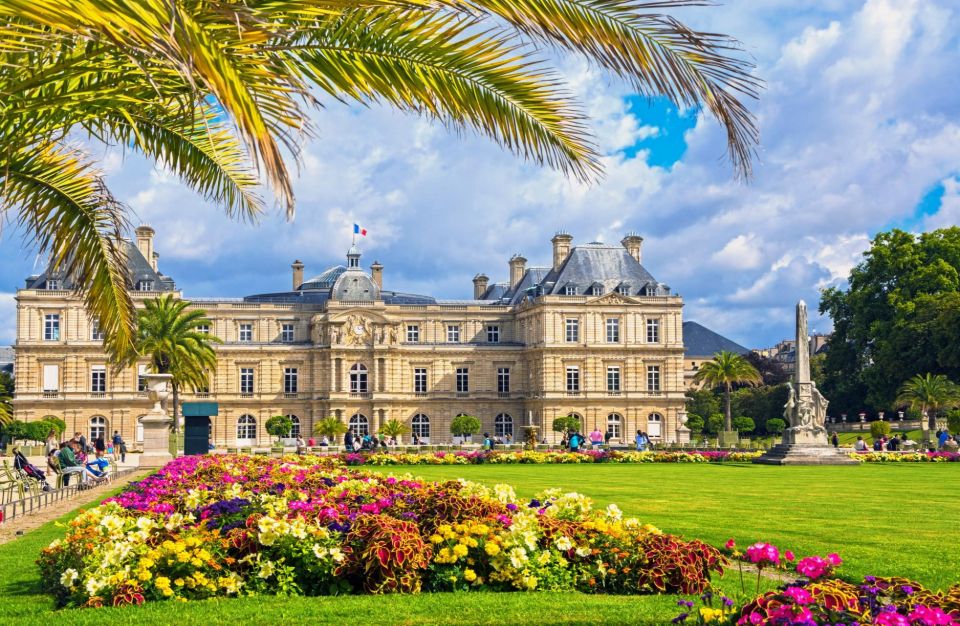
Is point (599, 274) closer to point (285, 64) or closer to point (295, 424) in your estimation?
point (295, 424)

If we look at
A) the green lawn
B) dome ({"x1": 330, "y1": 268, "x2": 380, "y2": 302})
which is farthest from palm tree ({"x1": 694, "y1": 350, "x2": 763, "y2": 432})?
the green lawn

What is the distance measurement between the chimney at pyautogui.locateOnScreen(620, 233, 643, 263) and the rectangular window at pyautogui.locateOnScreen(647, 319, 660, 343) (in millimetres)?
5784

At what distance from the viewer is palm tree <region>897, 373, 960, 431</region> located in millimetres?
51625

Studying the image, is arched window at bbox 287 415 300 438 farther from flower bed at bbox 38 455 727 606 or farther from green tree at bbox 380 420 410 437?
flower bed at bbox 38 455 727 606

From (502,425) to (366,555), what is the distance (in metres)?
63.6

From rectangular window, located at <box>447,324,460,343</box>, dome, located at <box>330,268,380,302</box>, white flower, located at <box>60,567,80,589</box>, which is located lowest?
white flower, located at <box>60,567,80,589</box>

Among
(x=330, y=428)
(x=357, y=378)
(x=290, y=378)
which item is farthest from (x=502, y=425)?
(x=330, y=428)

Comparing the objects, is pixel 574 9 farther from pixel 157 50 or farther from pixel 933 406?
pixel 933 406

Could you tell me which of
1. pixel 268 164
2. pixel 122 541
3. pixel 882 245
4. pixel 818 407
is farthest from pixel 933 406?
pixel 268 164

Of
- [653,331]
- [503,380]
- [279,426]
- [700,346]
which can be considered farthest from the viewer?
[700,346]

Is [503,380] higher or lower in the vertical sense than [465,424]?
higher

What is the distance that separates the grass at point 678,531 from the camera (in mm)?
7754

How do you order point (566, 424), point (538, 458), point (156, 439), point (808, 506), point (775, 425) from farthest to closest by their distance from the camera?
point (566, 424) < point (775, 425) < point (538, 458) < point (156, 439) < point (808, 506)

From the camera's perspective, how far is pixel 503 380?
7256cm
